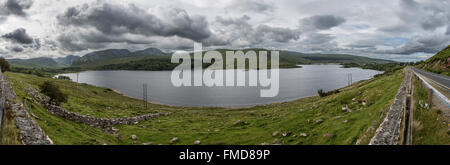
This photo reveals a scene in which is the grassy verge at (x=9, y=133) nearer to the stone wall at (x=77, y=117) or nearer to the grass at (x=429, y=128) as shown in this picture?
the stone wall at (x=77, y=117)

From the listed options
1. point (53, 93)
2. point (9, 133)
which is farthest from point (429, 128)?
point (53, 93)

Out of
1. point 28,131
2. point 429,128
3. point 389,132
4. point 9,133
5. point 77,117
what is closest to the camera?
point 389,132

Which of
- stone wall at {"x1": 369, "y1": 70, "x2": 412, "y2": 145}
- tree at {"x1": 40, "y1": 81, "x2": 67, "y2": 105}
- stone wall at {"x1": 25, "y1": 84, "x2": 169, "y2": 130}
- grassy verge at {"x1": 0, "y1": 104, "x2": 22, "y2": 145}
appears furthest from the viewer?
tree at {"x1": 40, "y1": 81, "x2": 67, "y2": 105}

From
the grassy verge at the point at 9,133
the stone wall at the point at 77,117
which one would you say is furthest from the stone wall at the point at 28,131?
the stone wall at the point at 77,117

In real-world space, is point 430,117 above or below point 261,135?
above

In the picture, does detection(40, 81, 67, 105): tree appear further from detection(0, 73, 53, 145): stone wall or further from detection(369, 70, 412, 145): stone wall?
detection(369, 70, 412, 145): stone wall

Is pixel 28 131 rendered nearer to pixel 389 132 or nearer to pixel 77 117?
pixel 77 117

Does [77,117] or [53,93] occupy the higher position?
[53,93]

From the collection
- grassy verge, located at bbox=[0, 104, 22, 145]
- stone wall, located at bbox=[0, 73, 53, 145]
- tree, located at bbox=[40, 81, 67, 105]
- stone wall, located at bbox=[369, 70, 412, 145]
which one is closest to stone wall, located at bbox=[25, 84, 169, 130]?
tree, located at bbox=[40, 81, 67, 105]
